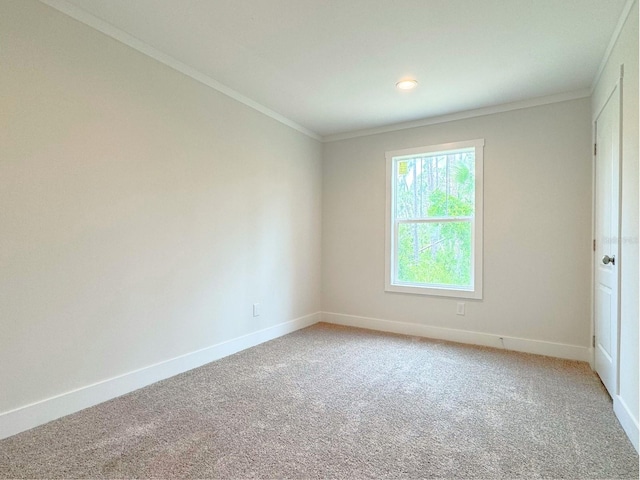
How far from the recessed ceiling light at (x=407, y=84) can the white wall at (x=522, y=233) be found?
0.91m

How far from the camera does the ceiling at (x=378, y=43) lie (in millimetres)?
2049

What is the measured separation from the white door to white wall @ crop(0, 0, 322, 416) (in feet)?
9.30

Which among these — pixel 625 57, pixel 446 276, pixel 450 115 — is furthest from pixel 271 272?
pixel 625 57

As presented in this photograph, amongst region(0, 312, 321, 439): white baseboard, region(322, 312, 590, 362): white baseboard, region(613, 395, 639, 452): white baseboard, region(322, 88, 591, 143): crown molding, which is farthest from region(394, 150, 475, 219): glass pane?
region(0, 312, 321, 439): white baseboard

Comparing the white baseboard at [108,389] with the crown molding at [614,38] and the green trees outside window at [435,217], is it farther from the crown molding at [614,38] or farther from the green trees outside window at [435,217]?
the crown molding at [614,38]

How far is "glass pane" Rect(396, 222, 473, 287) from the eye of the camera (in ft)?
12.2

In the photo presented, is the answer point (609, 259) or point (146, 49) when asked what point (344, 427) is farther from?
point (146, 49)

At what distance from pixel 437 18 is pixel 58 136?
2357 millimetres

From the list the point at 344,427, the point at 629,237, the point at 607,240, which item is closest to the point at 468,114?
the point at 607,240

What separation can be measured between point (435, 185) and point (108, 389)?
3.50 meters

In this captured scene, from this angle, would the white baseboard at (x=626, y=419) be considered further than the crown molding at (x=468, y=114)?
No

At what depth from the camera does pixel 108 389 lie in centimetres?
226

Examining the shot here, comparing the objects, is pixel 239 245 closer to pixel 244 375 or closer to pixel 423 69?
pixel 244 375

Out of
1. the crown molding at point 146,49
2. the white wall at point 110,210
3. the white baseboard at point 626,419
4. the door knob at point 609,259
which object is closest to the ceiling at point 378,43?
the crown molding at point 146,49
